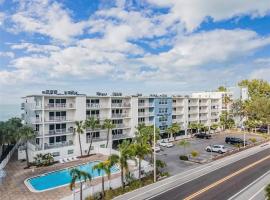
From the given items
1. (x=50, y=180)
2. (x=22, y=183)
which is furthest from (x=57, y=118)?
(x=22, y=183)

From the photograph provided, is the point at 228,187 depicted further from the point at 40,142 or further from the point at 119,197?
the point at 40,142

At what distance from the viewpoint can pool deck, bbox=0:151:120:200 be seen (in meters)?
34.9

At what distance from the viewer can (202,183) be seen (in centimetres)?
3750

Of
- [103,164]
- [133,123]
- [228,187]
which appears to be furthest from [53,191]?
[133,123]

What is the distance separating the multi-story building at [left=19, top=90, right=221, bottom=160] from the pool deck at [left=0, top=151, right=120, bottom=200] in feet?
11.5

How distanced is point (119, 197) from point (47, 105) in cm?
2793

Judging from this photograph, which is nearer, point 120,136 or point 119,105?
point 120,136

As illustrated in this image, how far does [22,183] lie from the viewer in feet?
132

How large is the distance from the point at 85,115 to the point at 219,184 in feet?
107

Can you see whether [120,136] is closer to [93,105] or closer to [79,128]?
[93,105]

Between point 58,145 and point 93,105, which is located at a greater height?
point 93,105

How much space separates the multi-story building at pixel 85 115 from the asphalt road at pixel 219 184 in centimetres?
2767

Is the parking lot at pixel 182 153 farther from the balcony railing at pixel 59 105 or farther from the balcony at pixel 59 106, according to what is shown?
the balcony railing at pixel 59 105

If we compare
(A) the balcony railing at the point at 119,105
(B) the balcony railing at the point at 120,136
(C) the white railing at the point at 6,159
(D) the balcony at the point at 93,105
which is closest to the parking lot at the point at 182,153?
(B) the balcony railing at the point at 120,136
